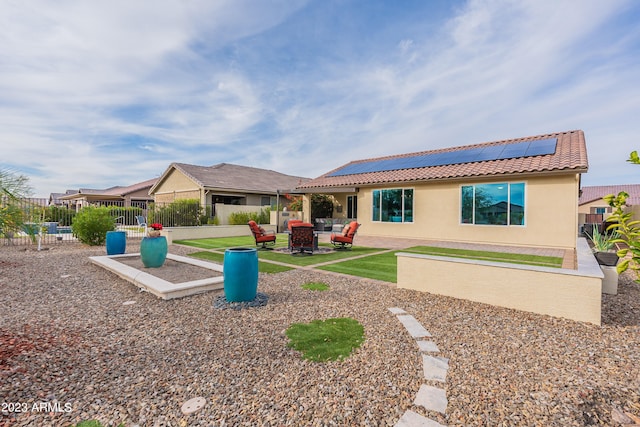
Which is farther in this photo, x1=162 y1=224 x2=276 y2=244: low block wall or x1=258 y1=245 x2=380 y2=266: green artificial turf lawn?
x1=162 y1=224 x2=276 y2=244: low block wall

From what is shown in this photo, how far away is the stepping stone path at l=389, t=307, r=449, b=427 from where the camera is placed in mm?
2322

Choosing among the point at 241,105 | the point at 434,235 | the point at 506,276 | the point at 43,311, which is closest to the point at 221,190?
the point at 241,105

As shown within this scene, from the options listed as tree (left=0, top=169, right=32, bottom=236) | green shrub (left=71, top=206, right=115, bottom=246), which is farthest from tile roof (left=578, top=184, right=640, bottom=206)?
tree (left=0, top=169, right=32, bottom=236)

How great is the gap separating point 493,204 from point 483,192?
0.70 meters

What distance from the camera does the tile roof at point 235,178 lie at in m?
24.1

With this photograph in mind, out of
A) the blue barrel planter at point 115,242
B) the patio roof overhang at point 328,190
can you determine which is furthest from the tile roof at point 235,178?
the blue barrel planter at point 115,242

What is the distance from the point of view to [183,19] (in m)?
9.26

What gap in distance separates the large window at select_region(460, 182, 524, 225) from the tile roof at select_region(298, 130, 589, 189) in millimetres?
767

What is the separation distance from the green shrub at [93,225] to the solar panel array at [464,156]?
13865mm

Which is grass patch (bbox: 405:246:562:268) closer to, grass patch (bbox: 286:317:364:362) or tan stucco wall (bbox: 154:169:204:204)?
grass patch (bbox: 286:317:364:362)

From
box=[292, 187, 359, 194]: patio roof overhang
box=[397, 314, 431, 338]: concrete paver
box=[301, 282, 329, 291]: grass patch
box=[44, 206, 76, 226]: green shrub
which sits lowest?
box=[397, 314, 431, 338]: concrete paver

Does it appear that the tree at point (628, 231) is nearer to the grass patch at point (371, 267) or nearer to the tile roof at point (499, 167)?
the grass patch at point (371, 267)

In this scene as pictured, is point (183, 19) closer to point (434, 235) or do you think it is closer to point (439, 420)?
point (439, 420)

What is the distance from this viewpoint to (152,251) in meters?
7.99
